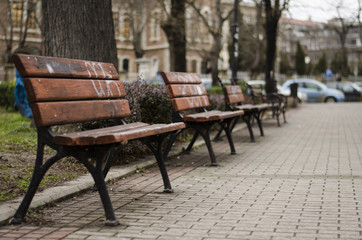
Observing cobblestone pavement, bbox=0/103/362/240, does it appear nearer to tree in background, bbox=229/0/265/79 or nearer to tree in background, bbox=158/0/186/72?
tree in background, bbox=158/0/186/72

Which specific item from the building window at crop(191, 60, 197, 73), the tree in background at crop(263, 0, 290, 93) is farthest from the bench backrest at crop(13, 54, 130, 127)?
the building window at crop(191, 60, 197, 73)

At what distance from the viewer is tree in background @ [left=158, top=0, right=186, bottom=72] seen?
18719 mm

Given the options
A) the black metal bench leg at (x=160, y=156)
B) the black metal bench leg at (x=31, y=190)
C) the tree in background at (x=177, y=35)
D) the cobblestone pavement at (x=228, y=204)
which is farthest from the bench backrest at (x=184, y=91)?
the tree in background at (x=177, y=35)

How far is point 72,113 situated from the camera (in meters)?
4.68

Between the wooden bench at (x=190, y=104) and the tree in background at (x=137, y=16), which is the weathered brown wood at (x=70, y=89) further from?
the tree in background at (x=137, y=16)

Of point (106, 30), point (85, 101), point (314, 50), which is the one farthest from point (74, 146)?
point (314, 50)

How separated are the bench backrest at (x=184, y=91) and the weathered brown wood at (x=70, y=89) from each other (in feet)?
4.60

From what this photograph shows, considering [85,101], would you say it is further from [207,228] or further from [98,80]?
[207,228]

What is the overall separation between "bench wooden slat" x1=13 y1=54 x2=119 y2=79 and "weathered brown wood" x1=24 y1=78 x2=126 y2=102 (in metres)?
0.05

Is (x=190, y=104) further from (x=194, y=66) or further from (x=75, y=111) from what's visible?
(x=194, y=66)

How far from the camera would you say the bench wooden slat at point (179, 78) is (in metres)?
6.98

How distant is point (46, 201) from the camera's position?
486 centimetres

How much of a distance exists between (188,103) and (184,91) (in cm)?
17

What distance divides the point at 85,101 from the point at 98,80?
0.39 meters
